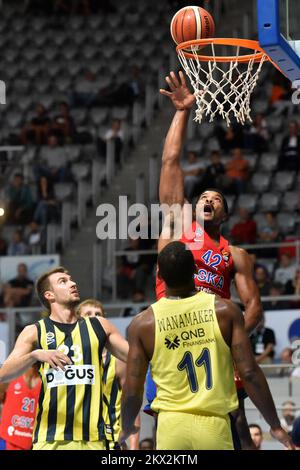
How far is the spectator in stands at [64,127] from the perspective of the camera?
20625 mm

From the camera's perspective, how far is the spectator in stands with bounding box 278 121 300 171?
17750mm

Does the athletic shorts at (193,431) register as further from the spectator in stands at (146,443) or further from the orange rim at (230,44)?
the spectator in stands at (146,443)

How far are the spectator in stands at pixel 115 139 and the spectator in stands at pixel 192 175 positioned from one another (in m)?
1.85

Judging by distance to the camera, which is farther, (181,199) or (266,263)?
(266,263)

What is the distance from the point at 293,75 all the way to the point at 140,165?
11937mm

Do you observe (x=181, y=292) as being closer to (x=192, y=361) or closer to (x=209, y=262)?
(x=192, y=361)

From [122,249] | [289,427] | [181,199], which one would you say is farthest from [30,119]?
[181,199]

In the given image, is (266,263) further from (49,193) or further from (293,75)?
(293,75)

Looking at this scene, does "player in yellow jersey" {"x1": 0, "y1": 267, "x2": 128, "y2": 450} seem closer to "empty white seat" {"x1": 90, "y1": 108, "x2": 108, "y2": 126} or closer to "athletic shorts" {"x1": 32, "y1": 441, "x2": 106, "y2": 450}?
"athletic shorts" {"x1": 32, "y1": 441, "x2": 106, "y2": 450}

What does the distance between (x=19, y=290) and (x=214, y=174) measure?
12.0 ft

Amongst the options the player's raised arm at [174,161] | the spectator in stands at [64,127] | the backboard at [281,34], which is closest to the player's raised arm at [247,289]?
the player's raised arm at [174,161]

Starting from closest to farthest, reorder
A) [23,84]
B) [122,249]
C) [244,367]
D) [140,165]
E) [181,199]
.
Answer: [244,367] < [181,199] < [122,249] < [140,165] < [23,84]

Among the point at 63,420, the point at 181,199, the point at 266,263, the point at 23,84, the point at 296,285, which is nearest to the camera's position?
the point at 63,420

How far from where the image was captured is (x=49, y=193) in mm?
18391
